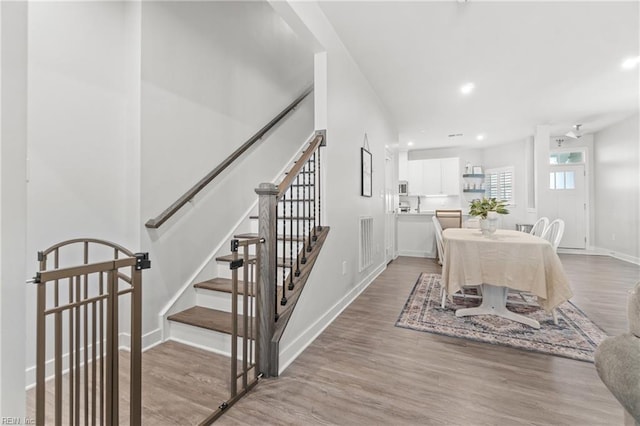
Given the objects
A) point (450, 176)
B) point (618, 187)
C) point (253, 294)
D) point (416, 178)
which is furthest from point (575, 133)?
point (253, 294)

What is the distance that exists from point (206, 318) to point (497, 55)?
393 centimetres

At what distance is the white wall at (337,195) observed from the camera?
228 centimetres

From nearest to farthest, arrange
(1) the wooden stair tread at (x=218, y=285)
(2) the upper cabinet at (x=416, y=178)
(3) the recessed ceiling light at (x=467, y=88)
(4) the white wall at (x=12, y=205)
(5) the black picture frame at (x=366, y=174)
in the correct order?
(4) the white wall at (x=12, y=205), (1) the wooden stair tread at (x=218, y=285), (5) the black picture frame at (x=366, y=174), (3) the recessed ceiling light at (x=467, y=88), (2) the upper cabinet at (x=416, y=178)

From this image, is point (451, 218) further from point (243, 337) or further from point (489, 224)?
point (243, 337)

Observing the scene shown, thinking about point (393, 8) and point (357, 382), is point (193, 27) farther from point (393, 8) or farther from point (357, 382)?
point (357, 382)

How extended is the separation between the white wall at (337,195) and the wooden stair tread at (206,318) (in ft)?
1.59

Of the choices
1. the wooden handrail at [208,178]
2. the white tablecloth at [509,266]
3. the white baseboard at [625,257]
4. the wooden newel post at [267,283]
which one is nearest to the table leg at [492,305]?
the white tablecloth at [509,266]

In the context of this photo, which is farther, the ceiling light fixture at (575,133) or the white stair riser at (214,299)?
the ceiling light fixture at (575,133)

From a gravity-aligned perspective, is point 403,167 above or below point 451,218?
above

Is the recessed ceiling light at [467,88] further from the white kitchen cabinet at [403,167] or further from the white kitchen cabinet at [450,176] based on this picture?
the white kitchen cabinet at [403,167]

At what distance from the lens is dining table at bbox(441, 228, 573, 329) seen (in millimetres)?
2486

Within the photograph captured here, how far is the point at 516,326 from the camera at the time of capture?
264cm

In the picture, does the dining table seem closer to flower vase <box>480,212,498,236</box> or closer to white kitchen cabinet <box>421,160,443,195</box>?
flower vase <box>480,212,498,236</box>

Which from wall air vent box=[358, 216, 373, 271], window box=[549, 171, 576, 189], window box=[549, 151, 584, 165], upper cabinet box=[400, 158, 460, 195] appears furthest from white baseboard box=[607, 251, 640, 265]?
wall air vent box=[358, 216, 373, 271]
